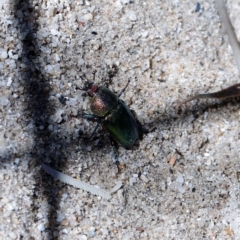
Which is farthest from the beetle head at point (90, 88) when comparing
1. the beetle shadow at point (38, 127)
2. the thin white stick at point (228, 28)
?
the thin white stick at point (228, 28)

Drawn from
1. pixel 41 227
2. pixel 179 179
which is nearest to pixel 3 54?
pixel 41 227

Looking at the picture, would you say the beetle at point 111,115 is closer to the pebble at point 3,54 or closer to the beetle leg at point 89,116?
the beetle leg at point 89,116

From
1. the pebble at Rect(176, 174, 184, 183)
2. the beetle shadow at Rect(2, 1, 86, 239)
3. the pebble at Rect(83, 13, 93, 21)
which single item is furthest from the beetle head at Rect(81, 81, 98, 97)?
the pebble at Rect(176, 174, 184, 183)

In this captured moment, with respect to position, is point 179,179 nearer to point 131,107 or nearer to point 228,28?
point 131,107

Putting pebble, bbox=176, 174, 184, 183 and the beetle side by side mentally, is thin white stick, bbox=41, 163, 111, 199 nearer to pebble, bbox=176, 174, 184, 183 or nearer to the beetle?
the beetle

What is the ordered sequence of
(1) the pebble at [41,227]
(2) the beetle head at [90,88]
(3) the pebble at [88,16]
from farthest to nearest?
1. (3) the pebble at [88,16]
2. (2) the beetle head at [90,88]
3. (1) the pebble at [41,227]

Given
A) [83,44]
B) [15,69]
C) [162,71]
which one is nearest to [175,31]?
[162,71]

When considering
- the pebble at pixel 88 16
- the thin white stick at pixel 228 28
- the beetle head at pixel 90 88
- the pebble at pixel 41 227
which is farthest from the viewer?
the thin white stick at pixel 228 28
